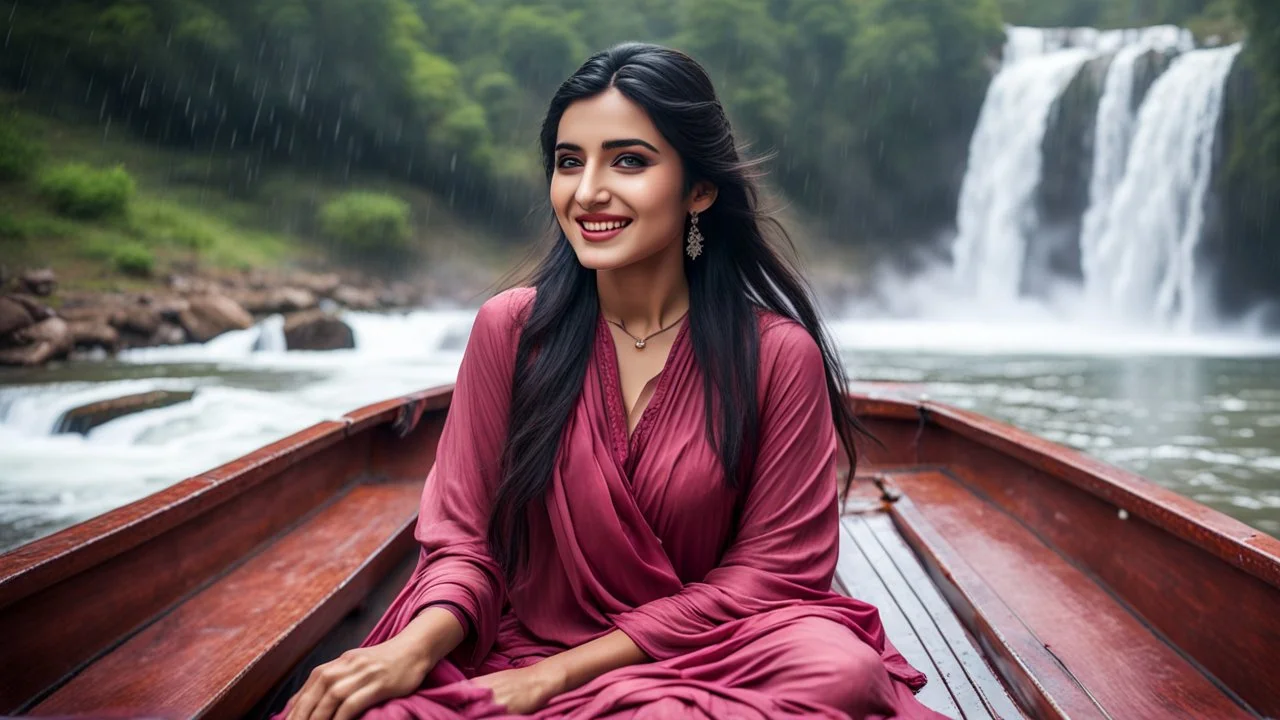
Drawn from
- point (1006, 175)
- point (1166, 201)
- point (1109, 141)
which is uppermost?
point (1109, 141)

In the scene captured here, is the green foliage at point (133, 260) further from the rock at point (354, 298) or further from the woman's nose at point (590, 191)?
the woman's nose at point (590, 191)

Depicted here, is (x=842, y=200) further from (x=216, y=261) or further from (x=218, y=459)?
(x=218, y=459)

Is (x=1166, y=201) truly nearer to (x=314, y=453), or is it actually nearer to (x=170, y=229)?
(x=314, y=453)

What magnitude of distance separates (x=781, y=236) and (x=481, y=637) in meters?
0.95

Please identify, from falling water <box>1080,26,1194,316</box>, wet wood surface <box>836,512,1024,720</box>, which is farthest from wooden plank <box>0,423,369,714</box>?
falling water <box>1080,26,1194,316</box>

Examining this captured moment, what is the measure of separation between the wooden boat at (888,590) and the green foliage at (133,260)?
14999 mm

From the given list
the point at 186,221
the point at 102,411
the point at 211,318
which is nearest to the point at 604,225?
the point at 102,411

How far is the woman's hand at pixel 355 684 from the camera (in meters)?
1.05

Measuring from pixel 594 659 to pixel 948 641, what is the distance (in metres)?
1.09

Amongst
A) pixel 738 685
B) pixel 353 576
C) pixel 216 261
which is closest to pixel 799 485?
pixel 738 685

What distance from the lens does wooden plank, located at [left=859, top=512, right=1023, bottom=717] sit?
1705 millimetres

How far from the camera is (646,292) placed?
155cm

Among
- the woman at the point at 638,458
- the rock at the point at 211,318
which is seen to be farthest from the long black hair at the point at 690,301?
the rock at the point at 211,318

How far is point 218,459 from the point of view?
809cm
